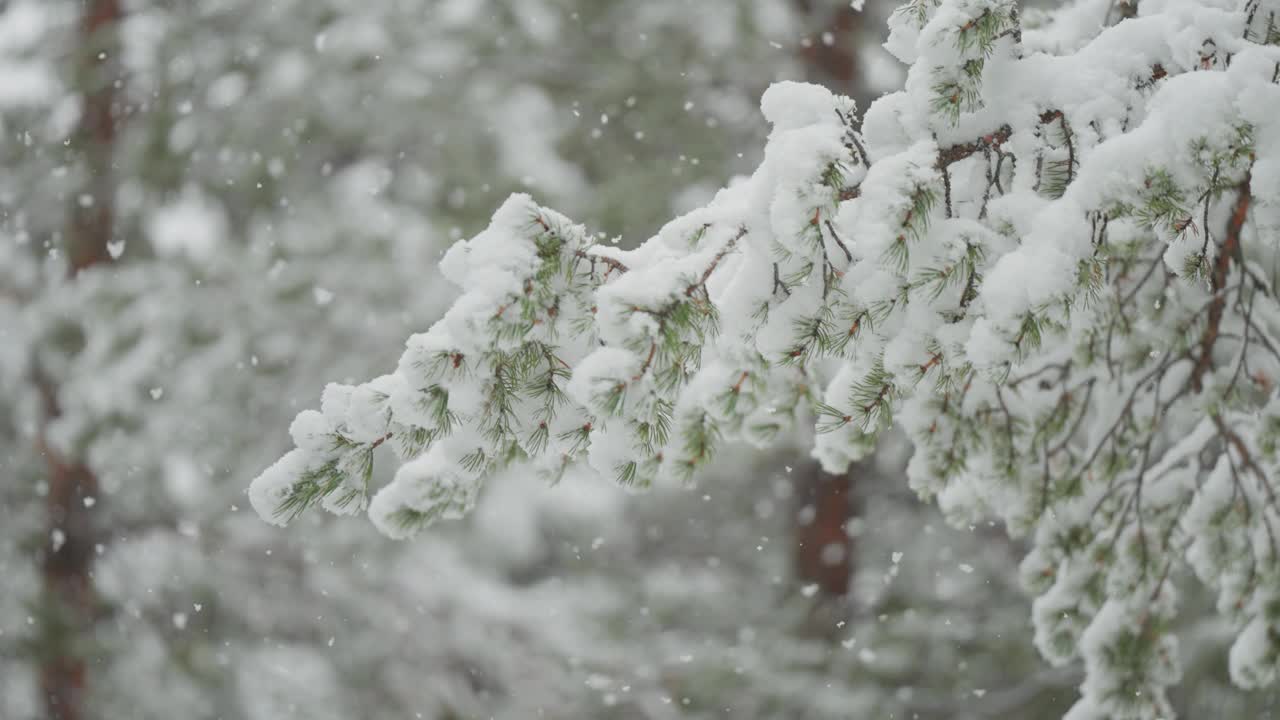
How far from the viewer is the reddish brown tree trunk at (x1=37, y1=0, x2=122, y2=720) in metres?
5.16

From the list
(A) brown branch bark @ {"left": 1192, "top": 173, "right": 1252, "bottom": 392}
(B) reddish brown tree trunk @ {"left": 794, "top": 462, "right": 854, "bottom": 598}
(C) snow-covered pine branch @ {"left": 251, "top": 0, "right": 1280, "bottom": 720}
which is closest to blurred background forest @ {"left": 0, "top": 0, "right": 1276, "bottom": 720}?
(B) reddish brown tree trunk @ {"left": 794, "top": 462, "right": 854, "bottom": 598}

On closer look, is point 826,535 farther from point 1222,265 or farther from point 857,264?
point 857,264

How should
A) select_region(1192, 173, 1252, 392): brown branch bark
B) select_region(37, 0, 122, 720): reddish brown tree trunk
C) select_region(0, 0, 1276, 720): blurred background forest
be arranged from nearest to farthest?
select_region(1192, 173, 1252, 392): brown branch bark, select_region(0, 0, 1276, 720): blurred background forest, select_region(37, 0, 122, 720): reddish brown tree trunk

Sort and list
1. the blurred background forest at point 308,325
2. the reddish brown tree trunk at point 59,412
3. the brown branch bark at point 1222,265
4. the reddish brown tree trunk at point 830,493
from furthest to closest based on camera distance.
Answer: the reddish brown tree trunk at point 830,493, the reddish brown tree trunk at point 59,412, the blurred background forest at point 308,325, the brown branch bark at point 1222,265

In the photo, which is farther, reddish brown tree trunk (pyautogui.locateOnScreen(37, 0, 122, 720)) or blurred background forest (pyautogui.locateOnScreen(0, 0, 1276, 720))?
reddish brown tree trunk (pyautogui.locateOnScreen(37, 0, 122, 720))

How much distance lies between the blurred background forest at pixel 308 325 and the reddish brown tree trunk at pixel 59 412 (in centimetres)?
2

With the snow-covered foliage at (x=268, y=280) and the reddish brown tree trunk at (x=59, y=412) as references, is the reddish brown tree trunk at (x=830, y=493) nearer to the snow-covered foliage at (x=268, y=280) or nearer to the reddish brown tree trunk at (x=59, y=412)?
the snow-covered foliage at (x=268, y=280)

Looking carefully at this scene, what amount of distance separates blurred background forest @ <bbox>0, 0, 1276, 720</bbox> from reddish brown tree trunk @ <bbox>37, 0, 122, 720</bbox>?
0.7 inches

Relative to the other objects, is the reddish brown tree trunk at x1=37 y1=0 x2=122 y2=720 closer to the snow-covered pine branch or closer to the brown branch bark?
the snow-covered pine branch

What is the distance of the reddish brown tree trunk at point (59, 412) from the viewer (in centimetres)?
516

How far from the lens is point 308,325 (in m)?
5.05

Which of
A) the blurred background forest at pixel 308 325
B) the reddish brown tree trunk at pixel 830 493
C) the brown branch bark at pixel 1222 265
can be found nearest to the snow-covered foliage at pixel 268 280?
the blurred background forest at pixel 308 325

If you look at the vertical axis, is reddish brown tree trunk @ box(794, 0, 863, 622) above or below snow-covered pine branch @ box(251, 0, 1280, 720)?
above

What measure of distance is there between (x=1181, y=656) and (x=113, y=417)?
17.3ft
